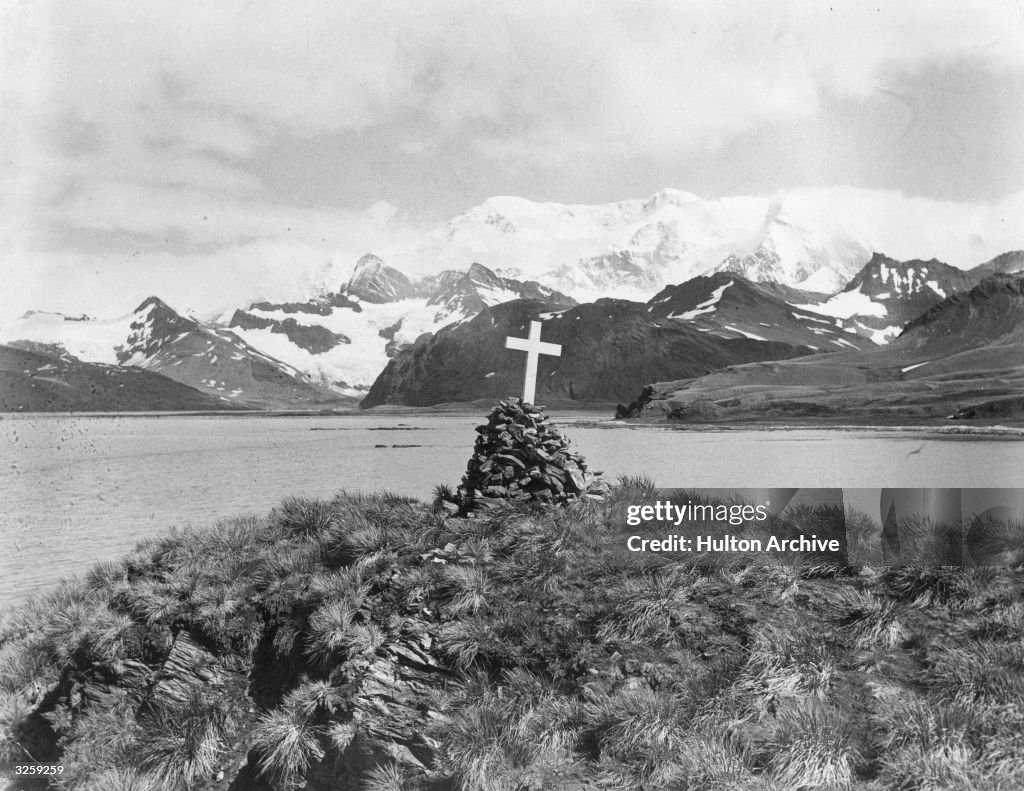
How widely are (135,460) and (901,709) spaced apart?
35.4 ft

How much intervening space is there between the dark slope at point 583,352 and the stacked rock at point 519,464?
1689mm

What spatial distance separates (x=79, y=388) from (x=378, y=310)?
494 cm

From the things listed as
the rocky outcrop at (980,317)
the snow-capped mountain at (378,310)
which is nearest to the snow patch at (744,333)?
the rocky outcrop at (980,317)

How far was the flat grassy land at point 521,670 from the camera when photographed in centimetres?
458

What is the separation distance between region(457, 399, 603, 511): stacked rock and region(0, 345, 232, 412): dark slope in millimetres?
6392

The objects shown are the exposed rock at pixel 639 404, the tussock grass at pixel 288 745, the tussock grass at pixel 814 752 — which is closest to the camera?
the tussock grass at pixel 814 752

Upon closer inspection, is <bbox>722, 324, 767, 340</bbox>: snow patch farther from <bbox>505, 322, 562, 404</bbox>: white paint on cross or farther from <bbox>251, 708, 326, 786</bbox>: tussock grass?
<bbox>251, 708, 326, 786</bbox>: tussock grass

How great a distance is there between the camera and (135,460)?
455 inches

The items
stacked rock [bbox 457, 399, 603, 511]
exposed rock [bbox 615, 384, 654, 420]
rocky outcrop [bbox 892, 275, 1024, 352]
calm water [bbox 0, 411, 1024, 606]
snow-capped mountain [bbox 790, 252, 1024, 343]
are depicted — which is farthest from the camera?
exposed rock [bbox 615, 384, 654, 420]

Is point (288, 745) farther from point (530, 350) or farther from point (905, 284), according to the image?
point (905, 284)

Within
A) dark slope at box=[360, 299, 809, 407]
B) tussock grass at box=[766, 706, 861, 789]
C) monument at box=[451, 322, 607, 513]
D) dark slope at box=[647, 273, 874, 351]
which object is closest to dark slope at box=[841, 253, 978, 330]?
dark slope at box=[647, 273, 874, 351]

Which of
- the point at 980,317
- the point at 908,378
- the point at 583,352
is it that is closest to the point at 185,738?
the point at 583,352

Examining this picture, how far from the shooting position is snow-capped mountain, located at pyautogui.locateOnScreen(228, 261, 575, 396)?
34.0 feet

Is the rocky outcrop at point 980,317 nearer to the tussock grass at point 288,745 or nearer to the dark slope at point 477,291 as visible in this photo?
the dark slope at point 477,291
